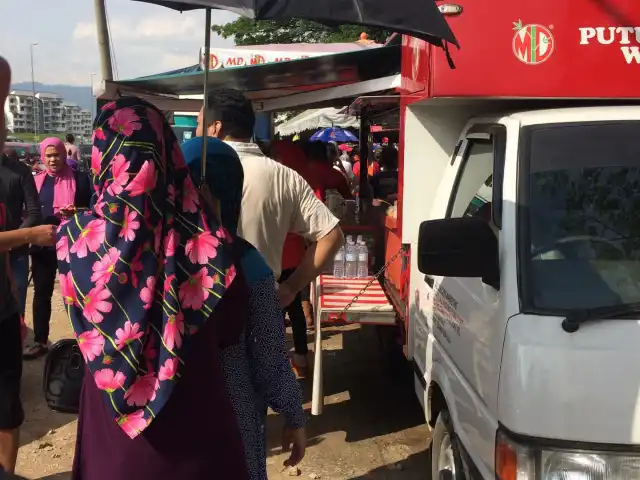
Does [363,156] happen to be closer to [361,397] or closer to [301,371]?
[301,371]

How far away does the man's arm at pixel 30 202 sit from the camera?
4.93 meters

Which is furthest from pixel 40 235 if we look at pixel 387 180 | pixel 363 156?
pixel 387 180

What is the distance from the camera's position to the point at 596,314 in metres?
2.07

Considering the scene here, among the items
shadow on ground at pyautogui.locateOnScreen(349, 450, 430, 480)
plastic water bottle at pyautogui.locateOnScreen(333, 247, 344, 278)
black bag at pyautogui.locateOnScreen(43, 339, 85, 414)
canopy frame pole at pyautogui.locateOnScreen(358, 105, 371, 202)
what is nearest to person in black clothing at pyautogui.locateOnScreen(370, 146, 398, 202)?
canopy frame pole at pyautogui.locateOnScreen(358, 105, 371, 202)

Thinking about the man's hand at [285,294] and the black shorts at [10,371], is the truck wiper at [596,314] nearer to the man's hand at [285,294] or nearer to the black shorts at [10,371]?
the man's hand at [285,294]

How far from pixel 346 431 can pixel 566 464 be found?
9.57ft

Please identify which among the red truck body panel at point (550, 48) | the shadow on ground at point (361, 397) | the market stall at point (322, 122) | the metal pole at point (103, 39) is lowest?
the shadow on ground at point (361, 397)

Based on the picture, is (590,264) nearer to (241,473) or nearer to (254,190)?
(241,473)

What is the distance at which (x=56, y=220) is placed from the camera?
209 inches

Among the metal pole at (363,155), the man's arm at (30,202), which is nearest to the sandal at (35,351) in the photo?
the man's arm at (30,202)

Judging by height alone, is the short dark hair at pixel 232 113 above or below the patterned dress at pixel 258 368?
above

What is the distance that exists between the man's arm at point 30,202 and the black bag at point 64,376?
2942 millimetres

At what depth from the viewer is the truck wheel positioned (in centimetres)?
285

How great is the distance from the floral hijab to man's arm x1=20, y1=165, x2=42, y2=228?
3.54 meters
